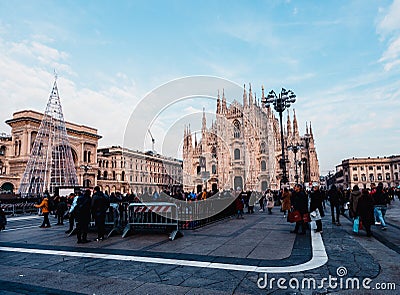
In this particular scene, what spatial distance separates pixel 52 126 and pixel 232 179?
3375 centimetres

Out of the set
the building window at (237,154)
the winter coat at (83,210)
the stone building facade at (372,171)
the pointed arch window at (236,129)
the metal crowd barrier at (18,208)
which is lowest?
the metal crowd barrier at (18,208)

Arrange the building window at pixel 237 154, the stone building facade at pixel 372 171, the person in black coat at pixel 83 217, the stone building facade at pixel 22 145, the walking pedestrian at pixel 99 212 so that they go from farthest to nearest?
1. the stone building facade at pixel 372 171
2. the building window at pixel 237 154
3. the stone building facade at pixel 22 145
4. the walking pedestrian at pixel 99 212
5. the person in black coat at pixel 83 217

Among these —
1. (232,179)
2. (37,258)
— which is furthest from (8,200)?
(232,179)

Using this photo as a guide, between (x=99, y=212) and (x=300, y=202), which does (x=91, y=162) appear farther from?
(x=300, y=202)

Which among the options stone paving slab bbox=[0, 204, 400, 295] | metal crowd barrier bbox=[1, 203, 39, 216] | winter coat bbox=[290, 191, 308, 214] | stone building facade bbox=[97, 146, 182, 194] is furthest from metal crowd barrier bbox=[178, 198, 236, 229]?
stone building facade bbox=[97, 146, 182, 194]

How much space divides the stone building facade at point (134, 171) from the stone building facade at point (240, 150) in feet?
12.7

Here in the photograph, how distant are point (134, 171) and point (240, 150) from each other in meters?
22.8

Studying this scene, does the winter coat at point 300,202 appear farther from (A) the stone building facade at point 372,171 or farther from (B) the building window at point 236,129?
(A) the stone building facade at point 372,171

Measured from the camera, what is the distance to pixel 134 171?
60.8 metres

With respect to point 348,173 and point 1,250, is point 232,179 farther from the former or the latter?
point 348,173

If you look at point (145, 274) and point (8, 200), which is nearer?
point (145, 274)

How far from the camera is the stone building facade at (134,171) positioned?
5867cm

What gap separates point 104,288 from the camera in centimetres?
439

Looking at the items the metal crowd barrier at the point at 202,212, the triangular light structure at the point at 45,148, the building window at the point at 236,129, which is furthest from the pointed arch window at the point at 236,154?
the metal crowd barrier at the point at 202,212
